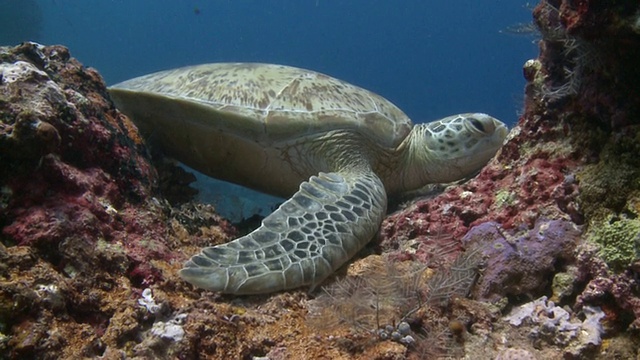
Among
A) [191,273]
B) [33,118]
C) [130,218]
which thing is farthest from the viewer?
[130,218]

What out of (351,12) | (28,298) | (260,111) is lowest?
(28,298)

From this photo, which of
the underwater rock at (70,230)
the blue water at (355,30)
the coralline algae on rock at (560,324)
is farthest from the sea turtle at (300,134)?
the blue water at (355,30)

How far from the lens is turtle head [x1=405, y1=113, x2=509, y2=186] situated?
3.87 metres

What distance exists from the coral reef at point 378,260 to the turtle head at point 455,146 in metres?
1.31

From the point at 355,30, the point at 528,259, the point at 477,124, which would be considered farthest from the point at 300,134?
the point at 355,30

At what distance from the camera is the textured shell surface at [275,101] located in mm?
3568

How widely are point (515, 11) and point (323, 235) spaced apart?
385 ft

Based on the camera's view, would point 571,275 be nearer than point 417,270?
Yes

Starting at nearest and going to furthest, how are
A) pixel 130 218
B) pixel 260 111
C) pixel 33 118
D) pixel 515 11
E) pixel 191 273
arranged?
1. pixel 33 118
2. pixel 191 273
3. pixel 130 218
4. pixel 260 111
5. pixel 515 11

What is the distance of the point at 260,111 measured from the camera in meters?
3.55

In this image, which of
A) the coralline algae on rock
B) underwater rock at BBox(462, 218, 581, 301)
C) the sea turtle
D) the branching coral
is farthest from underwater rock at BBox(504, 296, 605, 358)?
the sea turtle

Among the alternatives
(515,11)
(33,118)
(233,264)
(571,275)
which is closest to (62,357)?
(233,264)

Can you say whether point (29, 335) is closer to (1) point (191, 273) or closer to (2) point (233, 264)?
(1) point (191, 273)

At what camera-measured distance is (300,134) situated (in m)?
3.65
